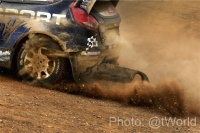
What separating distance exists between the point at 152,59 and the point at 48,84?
3.96m

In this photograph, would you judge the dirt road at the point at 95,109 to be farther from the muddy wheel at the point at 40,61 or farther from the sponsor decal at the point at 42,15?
the sponsor decal at the point at 42,15

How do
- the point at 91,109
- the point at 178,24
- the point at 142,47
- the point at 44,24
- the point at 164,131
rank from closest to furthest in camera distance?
the point at 164,131 → the point at 91,109 → the point at 44,24 → the point at 142,47 → the point at 178,24

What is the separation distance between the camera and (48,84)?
617 cm

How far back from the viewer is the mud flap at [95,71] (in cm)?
603

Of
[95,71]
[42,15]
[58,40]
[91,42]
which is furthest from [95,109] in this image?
[42,15]

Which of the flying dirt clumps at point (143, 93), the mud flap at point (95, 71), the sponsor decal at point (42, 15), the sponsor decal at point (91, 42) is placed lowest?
the flying dirt clumps at point (143, 93)

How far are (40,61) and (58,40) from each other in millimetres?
490

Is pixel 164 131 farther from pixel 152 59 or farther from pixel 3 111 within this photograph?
pixel 152 59

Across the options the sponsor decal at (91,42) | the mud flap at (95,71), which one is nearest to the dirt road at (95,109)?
the mud flap at (95,71)

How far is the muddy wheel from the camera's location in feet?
20.0

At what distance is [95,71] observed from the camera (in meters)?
6.16

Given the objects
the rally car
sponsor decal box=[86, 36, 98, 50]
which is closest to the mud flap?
the rally car

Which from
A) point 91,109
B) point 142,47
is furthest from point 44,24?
point 142,47

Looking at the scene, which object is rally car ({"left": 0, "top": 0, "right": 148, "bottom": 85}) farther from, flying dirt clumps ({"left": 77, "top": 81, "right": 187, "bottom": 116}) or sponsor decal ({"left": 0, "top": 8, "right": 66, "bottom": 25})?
flying dirt clumps ({"left": 77, "top": 81, "right": 187, "bottom": 116})
